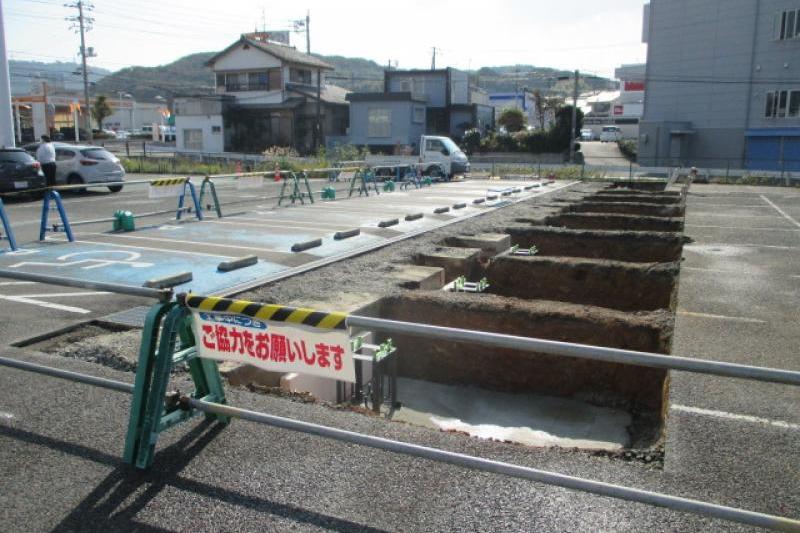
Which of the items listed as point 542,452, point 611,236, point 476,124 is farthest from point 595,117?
point 542,452

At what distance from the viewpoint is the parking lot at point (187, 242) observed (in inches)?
295

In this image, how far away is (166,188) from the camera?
13.4 meters

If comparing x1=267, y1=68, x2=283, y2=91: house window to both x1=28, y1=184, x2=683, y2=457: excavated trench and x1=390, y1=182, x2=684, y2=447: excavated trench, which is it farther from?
x1=28, y1=184, x2=683, y2=457: excavated trench

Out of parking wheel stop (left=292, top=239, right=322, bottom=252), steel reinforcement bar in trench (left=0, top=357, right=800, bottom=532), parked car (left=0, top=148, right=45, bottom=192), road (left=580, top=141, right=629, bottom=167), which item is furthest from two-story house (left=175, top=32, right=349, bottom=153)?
steel reinforcement bar in trench (left=0, top=357, right=800, bottom=532)

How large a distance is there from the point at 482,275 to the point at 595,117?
89036mm

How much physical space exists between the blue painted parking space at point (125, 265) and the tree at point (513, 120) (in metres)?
44.5

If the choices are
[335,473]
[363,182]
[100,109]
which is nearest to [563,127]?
[363,182]

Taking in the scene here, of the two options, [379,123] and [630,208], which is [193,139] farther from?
[630,208]

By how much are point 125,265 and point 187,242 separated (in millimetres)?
2078

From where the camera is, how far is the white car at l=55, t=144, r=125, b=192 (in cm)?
2009

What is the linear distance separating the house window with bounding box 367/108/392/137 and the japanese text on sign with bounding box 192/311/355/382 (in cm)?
4357

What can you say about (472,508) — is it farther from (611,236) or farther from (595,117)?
(595,117)

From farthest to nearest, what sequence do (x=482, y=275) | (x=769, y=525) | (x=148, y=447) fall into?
(x=482, y=275) → (x=148, y=447) → (x=769, y=525)

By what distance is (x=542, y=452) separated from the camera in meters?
4.01
